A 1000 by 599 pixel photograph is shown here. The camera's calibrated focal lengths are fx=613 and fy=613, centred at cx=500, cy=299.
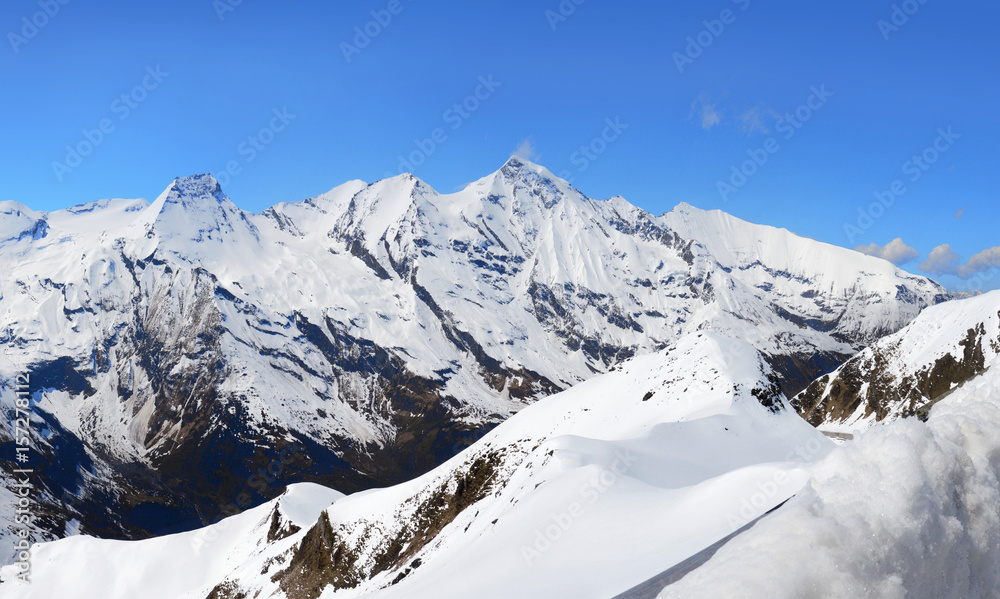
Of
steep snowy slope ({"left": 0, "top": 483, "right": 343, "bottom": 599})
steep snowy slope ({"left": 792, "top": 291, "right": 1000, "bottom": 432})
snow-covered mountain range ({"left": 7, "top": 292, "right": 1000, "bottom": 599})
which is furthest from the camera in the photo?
steep snowy slope ({"left": 792, "top": 291, "right": 1000, "bottom": 432})

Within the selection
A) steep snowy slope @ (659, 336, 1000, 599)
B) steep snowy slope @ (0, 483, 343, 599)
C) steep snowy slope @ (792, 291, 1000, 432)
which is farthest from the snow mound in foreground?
steep snowy slope @ (792, 291, 1000, 432)

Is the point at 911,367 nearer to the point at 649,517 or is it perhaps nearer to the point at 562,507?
the point at 562,507

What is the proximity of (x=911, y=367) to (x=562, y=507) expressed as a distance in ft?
537

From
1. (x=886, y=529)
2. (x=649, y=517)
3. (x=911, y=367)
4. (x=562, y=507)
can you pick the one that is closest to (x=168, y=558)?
(x=562, y=507)

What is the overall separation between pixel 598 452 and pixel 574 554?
60.5ft

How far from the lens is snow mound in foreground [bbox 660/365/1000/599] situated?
392 centimetres

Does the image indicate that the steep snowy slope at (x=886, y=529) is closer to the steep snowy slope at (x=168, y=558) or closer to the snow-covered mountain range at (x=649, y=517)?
the snow-covered mountain range at (x=649, y=517)

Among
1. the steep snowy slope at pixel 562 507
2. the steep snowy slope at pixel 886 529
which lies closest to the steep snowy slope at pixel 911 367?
the steep snowy slope at pixel 562 507

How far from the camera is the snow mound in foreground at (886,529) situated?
3918mm

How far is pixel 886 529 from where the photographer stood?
4164 mm

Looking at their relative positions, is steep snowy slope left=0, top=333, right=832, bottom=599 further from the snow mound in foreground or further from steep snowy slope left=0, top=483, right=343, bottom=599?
the snow mound in foreground

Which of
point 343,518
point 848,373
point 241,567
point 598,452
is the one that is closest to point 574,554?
point 598,452

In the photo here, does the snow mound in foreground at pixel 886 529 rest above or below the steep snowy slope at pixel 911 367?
above

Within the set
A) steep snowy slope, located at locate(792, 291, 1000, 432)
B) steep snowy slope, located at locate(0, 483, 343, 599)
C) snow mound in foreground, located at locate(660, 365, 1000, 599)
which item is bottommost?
steep snowy slope, located at locate(792, 291, 1000, 432)
